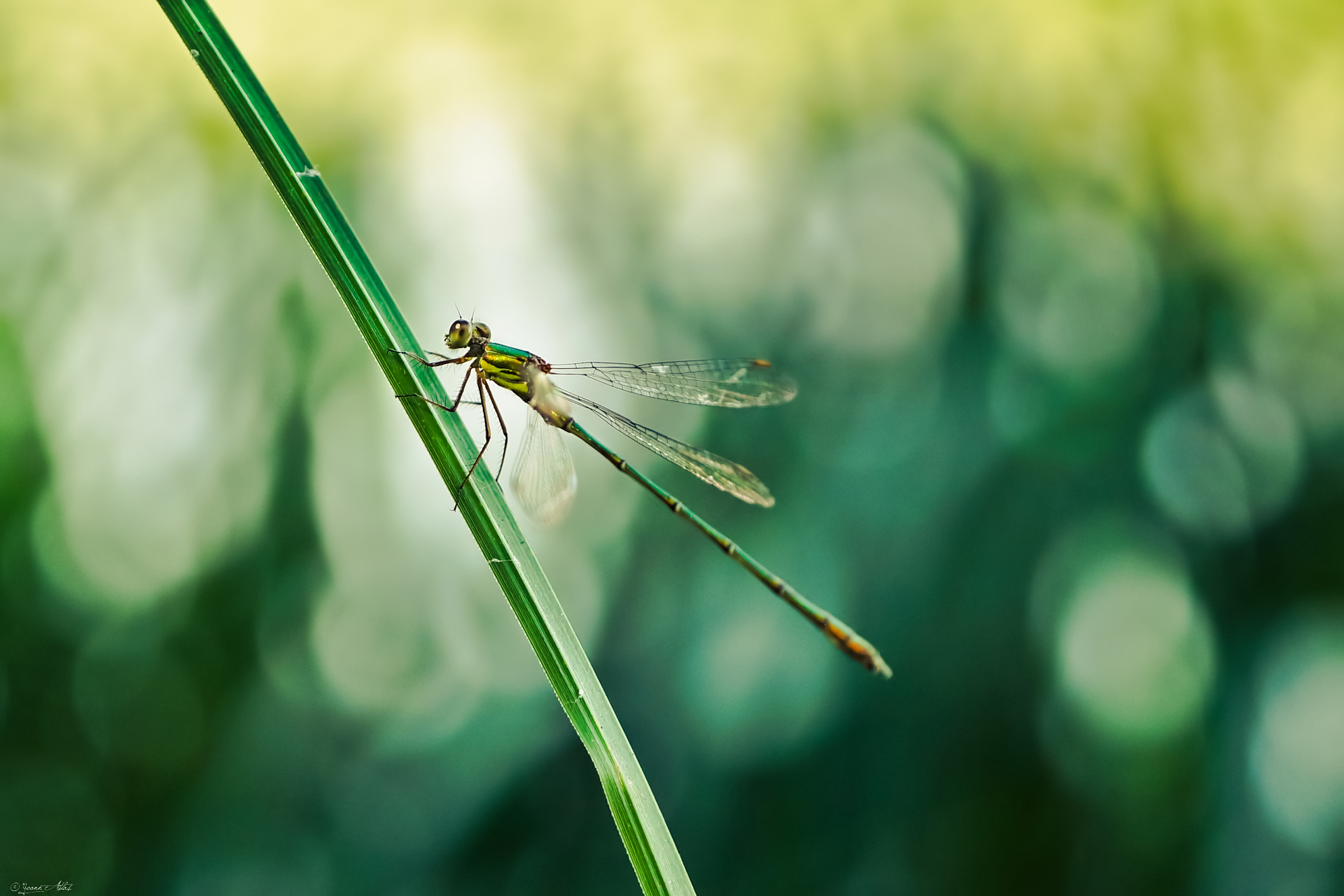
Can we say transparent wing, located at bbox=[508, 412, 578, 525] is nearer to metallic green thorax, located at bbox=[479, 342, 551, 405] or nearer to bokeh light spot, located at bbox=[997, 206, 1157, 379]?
metallic green thorax, located at bbox=[479, 342, 551, 405]

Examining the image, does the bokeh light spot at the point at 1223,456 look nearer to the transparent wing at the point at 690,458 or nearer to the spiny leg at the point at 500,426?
the transparent wing at the point at 690,458

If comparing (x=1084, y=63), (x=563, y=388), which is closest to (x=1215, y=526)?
(x=1084, y=63)

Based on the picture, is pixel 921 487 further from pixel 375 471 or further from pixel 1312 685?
pixel 375 471

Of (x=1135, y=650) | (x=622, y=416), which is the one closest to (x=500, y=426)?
(x=622, y=416)

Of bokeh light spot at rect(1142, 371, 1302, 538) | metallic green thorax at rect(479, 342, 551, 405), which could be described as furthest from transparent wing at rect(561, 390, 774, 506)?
bokeh light spot at rect(1142, 371, 1302, 538)

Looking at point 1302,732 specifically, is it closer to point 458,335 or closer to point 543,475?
point 543,475

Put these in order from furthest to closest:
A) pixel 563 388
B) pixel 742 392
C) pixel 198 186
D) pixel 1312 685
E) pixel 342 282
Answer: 1. pixel 198 186
2. pixel 1312 685
3. pixel 742 392
4. pixel 563 388
5. pixel 342 282

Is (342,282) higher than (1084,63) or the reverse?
the reverse
